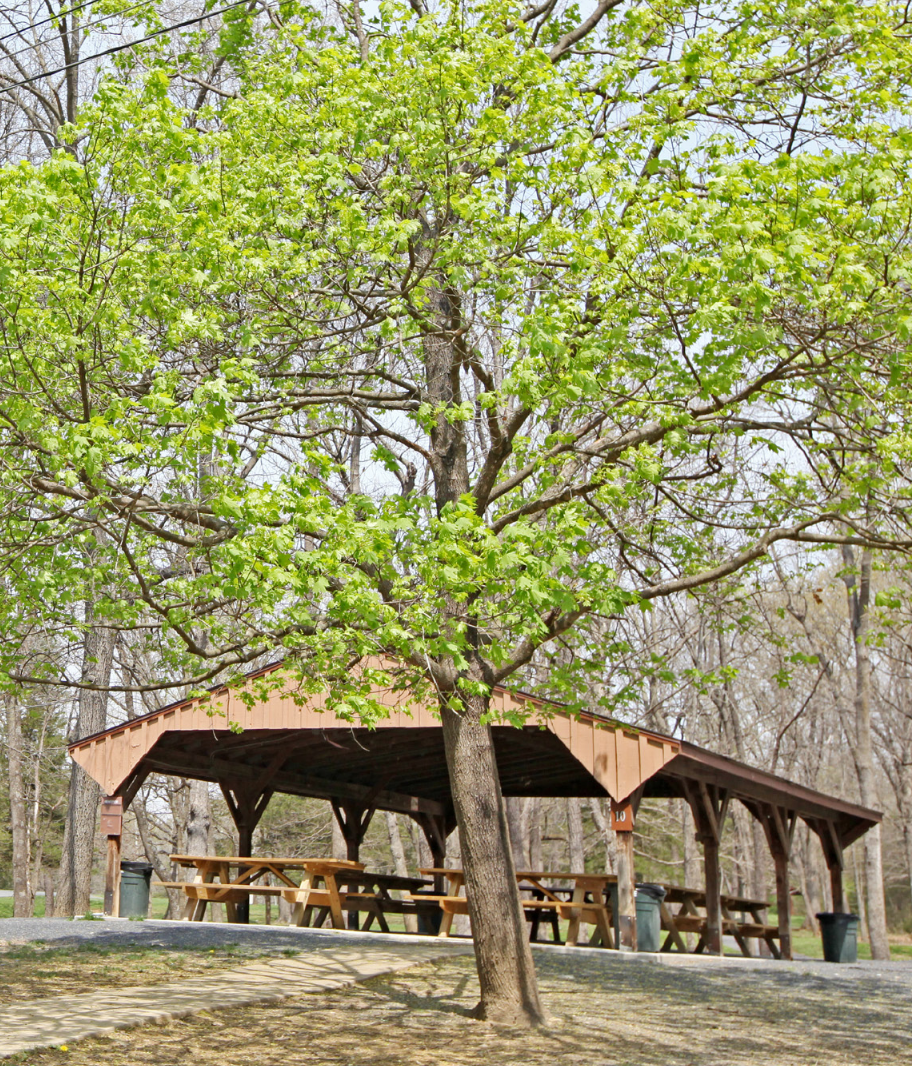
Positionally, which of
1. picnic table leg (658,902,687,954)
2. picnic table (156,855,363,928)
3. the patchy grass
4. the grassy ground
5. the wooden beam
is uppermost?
the wooden beam

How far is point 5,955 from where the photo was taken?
10.6 m

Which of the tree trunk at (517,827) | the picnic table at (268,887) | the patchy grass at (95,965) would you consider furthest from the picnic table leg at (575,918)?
the tree trunk at (517,827)

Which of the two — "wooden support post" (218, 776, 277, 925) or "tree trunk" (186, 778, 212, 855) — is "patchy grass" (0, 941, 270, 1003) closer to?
"wooden support post" (218, 776, 277, 925)

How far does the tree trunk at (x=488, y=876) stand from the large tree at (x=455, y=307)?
23 millimetres

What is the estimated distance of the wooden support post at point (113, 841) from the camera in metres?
15.4

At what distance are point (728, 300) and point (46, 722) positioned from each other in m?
29.4

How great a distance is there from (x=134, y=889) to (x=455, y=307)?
11407 millimetres

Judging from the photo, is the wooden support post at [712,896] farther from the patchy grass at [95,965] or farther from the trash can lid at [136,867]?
the trash can lid at [136,867]

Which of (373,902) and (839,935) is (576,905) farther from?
(839,935)

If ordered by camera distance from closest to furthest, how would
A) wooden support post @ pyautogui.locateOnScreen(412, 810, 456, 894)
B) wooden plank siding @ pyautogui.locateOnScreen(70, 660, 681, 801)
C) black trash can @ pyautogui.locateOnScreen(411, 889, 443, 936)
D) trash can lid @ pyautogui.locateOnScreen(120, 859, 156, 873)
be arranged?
wooden plank siding @ pyautogui.locateOnScreen(70, 660, 681, 801) → trash can lid @ pyautogui.locateOnScreen(120, 859, 156, 873) → black trash can @ pyautogui.locateOnScreen(411, 889, 443, 936) → wooden support post @ pyautogui.locateOnScreen(412, 810, 456, 894)

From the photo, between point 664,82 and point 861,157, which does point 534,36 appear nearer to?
point 664,82

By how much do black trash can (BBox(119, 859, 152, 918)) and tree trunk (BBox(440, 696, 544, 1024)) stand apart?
8.98 meters

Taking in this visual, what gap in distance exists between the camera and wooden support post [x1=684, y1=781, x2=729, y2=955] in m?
14.4

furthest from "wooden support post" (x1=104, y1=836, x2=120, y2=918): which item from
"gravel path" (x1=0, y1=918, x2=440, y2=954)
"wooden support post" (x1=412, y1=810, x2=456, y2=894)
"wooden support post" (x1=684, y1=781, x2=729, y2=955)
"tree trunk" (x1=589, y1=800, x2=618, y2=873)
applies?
"tree trunk" (x1=589, y1=800, x2=618, y2=873)
